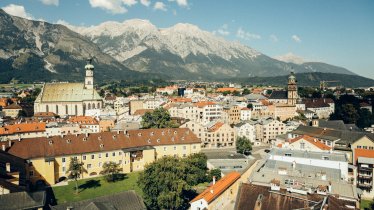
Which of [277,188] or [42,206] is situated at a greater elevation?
[277,188]

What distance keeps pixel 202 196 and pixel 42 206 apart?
21284 millimetres

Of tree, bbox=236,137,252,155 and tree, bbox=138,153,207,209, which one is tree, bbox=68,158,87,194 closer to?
tree, bbox=138,153,207,209

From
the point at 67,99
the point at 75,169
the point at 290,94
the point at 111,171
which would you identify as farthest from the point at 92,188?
the point at 290,94

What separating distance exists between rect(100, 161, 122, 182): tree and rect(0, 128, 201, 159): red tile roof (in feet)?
13.6

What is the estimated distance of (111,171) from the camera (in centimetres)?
6706

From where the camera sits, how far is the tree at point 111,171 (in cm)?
6669

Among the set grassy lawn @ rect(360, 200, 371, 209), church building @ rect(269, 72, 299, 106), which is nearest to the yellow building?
grassy lawn @ rect(360, 200, 371, 209)

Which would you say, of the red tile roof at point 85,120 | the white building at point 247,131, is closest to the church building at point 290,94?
the white building at point 247,131

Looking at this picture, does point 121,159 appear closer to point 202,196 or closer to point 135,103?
point 202,196

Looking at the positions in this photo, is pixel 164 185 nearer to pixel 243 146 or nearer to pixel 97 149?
pixel 97 149

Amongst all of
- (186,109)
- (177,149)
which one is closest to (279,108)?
(186,109)

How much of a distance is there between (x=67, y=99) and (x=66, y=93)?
281 centimetres

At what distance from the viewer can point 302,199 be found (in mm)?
33812

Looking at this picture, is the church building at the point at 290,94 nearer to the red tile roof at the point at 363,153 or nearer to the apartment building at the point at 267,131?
the apartment building at the point at 267,131
